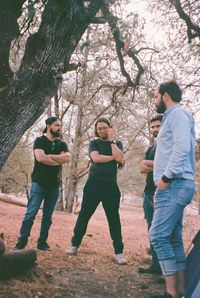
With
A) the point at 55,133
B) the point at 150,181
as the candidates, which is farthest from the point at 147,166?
the point at 55,133

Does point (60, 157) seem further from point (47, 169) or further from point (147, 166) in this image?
point (147, 166)

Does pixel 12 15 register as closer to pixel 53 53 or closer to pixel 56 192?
pixel 53 53

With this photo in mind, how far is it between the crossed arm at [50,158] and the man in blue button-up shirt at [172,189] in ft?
8.59

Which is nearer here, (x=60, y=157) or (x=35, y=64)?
(x=35, y=64)

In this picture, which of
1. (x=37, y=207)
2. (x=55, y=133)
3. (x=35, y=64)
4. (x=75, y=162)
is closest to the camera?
(x=35, y=64)

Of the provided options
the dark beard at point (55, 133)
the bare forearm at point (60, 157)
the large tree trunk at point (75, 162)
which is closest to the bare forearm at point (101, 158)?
Result: the bare forearm at point (60, 157)

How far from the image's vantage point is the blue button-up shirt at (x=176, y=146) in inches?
145

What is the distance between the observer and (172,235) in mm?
3980

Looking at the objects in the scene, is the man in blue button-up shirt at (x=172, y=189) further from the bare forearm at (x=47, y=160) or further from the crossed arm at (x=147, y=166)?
the bare forearm at (x=47, y=160)

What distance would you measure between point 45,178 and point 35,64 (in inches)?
83.4

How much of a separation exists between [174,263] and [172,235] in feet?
1.14

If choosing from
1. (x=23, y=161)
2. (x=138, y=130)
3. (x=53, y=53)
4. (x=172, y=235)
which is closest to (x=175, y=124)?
(x=172, y=235)

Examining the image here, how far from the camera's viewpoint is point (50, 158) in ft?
20.2

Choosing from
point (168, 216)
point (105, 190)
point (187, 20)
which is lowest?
point (105, 190)
